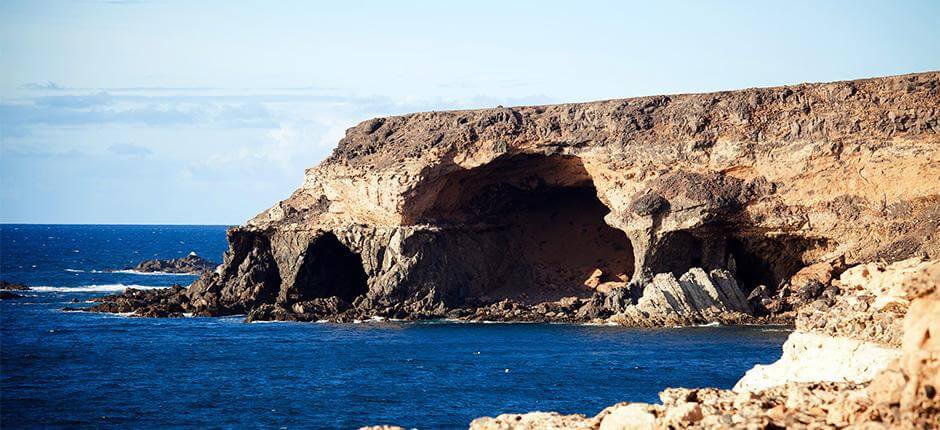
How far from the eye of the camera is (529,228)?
222 feet

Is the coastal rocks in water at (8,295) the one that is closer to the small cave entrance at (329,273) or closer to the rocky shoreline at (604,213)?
the rocky shoreline at (604,213)

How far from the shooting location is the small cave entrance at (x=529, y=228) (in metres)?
62.1

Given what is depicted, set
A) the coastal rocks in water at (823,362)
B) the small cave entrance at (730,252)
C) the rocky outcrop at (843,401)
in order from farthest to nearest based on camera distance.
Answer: the small cave entrance at (730,252) < the coastal rocks in water at (823,362) < the rocky outcrop at (843,401)

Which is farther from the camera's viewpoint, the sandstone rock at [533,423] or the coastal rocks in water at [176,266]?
the coastal rocks in water at [176,266]

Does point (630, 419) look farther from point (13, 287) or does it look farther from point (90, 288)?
point (13, 287)

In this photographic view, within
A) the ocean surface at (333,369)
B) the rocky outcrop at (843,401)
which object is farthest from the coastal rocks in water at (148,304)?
the rocky outcrop at (843,401)

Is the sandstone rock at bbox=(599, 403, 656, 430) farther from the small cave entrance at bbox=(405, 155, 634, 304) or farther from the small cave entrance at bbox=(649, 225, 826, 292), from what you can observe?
the small cave entrance at bbox=(405, 155, 634, 304)

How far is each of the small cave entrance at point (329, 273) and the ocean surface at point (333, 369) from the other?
4.38 metres

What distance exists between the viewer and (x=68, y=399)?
39.6 m

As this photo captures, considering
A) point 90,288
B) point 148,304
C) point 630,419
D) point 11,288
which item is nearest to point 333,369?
point 148,304

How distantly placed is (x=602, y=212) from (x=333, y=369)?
26987 mm

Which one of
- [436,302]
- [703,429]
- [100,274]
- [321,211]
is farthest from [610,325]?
[100,274]

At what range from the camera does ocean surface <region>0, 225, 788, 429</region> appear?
36.6 meters

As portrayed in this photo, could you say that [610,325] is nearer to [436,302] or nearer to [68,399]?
[436,302]
